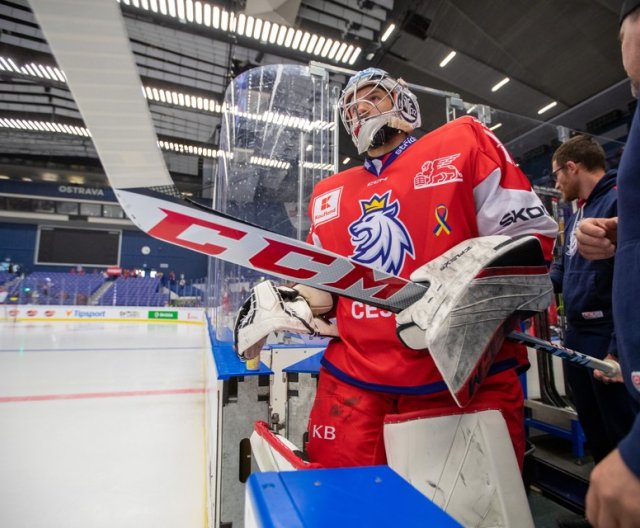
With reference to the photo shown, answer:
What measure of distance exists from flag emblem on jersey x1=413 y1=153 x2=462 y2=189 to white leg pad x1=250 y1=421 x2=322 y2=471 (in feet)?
2.00

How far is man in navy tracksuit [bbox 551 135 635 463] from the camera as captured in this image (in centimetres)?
138

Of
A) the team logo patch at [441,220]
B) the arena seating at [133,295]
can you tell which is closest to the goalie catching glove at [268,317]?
the team logo patch at [441,220]

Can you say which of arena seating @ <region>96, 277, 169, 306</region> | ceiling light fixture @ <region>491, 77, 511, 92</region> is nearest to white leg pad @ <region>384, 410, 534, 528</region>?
ceiling light fixture @ <region>491, 77, 511, 92</region>

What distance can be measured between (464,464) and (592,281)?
3.83 ft

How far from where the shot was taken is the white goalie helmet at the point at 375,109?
0.98 metres

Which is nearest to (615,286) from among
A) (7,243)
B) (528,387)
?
(528,387)

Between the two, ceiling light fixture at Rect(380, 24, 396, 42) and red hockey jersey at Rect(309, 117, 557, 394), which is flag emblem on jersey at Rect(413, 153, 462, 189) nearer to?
red hockey jersey at Rect(309, 117, 557, 394)

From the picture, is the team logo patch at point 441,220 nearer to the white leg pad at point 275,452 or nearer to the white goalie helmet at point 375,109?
the white goalie helmet at point 375,109

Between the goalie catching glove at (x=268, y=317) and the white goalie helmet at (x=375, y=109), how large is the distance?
0.46 m

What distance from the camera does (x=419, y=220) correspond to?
838mm

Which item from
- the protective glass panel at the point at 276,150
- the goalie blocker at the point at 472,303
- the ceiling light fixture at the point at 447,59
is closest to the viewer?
the goalie blocker at the point at 472,303

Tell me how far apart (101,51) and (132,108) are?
436 mm

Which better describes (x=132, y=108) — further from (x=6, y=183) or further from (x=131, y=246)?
(x=6, y=183)

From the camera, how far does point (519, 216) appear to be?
75 cm
